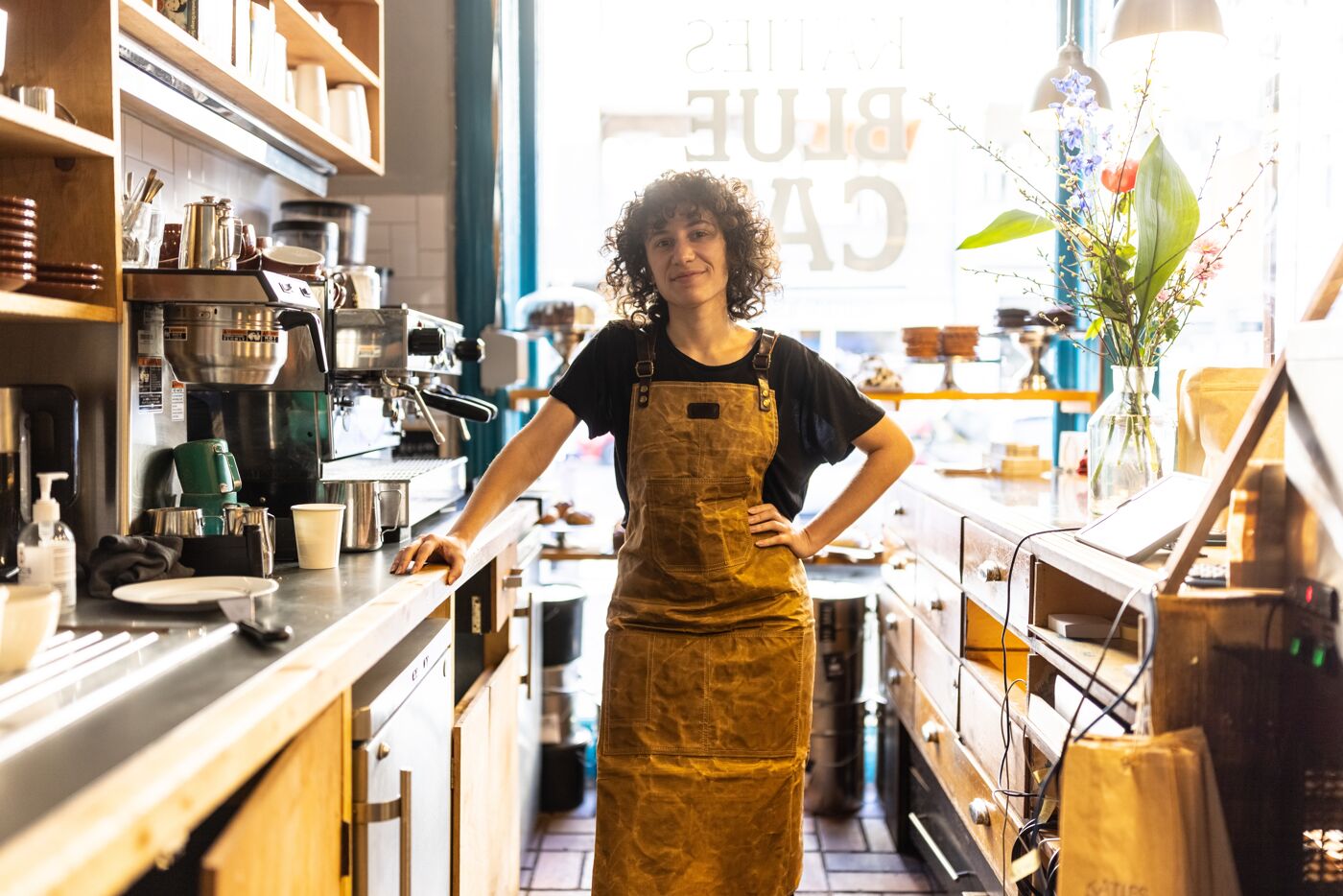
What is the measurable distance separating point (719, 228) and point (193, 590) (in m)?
1.12

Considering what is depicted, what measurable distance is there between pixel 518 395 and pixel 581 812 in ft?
4.22

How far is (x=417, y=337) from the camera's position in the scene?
2.40 meters

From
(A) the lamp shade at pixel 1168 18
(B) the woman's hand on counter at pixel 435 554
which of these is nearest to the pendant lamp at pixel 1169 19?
(A) the lamp shade at pixel 1168 18

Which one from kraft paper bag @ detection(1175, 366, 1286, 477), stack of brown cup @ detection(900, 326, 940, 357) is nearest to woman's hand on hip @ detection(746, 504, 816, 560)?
kraft paper bag @ detection(1175, 366, 1286, 477)

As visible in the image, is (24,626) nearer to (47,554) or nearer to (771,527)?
(47,554)

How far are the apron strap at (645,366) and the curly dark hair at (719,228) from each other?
0.09 metres

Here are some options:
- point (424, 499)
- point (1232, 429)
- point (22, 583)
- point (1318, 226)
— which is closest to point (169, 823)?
point (22, 583)

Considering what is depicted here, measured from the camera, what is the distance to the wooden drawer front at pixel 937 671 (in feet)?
8.30

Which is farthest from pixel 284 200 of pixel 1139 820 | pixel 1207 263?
pixel 1139 820

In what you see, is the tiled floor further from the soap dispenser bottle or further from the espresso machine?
the soap dispenser bottle

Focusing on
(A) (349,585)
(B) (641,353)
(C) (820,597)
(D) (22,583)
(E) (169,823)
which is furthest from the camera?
(C) (820,597)

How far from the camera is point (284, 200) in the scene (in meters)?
3.37

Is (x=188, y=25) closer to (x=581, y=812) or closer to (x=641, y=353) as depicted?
(x=641, y=353)

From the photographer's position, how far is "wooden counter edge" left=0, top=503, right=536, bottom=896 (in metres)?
0.76
